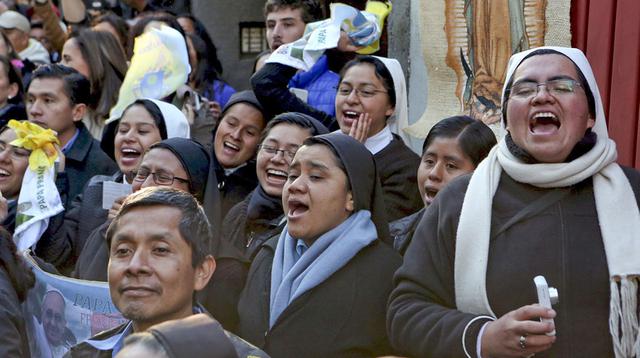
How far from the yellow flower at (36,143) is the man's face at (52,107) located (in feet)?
2.34

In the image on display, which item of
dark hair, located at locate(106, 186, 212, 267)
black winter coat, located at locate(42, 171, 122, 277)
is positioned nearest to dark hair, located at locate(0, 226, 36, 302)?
dark hair, located at locate(106, 186, 212, 267)

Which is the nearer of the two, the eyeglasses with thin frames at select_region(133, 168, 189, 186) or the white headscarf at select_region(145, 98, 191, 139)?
the eyeglasses with thin frames at select_region(133, 168, 189, 186)

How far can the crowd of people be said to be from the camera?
354 centimetres

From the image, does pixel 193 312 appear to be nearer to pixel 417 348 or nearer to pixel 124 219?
pixel 124 219

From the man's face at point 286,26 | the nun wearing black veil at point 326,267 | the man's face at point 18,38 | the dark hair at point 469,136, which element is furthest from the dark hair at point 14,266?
the man's face at point 18,38

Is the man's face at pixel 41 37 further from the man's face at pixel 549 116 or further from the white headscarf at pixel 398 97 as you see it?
the man's face at pixel 549 116

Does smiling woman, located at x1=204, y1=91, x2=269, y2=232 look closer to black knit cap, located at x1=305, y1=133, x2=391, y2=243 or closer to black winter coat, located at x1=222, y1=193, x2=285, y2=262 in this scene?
black winter coat, located at x1=222, y1=193, x2=285, y2=262

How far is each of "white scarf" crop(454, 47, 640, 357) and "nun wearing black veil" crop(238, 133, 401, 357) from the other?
53 centimetres

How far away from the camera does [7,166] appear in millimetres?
5945

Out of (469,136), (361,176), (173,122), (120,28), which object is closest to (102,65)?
(120,28)

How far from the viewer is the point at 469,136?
4.86 m

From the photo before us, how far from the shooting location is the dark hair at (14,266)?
4348mm

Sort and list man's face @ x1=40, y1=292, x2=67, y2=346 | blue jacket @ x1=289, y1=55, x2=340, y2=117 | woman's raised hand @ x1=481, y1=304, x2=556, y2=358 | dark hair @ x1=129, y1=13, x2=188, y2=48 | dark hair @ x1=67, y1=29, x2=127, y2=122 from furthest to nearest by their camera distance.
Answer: dark hair @ x1=129, y1=13, x2=188, y2=48
dark hair @ x1=67, y1=29, x2=127, y2=122
blue jacket @ x1=289, y1=55, x2=340, y2=117
man's face @ x1=40, y1=292, x2=67, y2=346
woman's raised hand @ x1=481, y1=304, x2=556, y2=358

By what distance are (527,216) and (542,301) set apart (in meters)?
0.40
